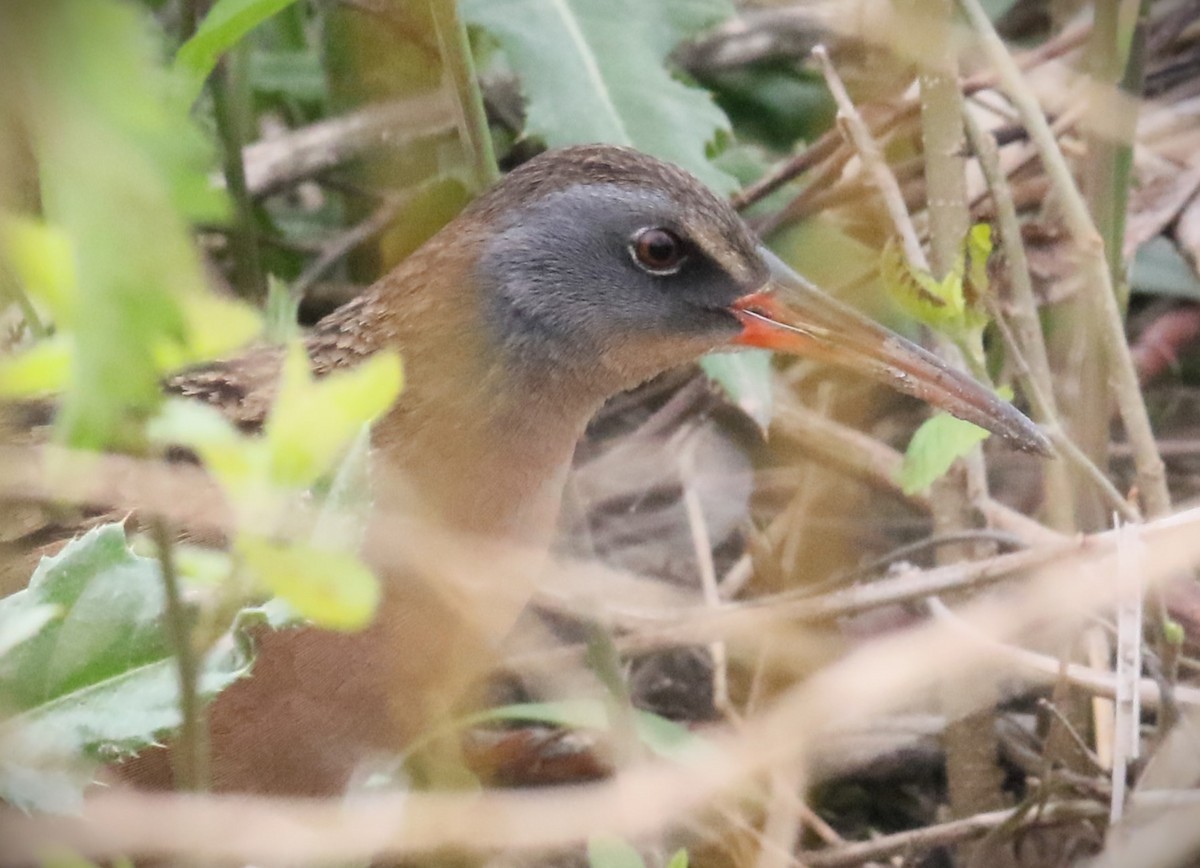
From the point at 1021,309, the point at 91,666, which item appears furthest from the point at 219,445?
the point at 1021,309

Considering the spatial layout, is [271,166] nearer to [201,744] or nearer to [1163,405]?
[1163,405]

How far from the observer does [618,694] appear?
1177 millimetres

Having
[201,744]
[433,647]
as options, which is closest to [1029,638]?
[433,647]

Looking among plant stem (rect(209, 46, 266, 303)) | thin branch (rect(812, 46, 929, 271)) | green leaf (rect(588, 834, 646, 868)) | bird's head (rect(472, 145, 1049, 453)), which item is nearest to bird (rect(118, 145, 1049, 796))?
bird's head (rect(472, 145, 1049, 453))

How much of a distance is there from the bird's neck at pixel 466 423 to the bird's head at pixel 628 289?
0.02 metres

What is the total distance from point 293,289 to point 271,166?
0.74ft

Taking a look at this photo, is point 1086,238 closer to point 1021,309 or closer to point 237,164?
point 1021,309

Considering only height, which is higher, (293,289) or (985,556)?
(293,289)

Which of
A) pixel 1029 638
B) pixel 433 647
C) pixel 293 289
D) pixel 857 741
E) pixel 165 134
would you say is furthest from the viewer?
pixel 293 289

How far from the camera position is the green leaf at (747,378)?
54.8 inches

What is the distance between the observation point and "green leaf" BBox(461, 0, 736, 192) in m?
1.50

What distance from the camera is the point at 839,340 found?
Result: 120cm

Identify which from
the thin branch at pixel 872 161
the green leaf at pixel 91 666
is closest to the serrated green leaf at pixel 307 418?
the green leaf at pixel 91 666

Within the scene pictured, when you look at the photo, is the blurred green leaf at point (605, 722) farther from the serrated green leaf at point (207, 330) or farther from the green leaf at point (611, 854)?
the serrated green leaf at point (207, 330)
